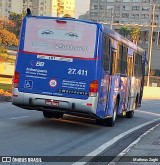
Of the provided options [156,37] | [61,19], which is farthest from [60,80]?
[156,37]

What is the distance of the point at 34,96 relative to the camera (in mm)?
14000

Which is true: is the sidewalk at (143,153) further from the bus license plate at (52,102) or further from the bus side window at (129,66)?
the bus side window at (129,66)

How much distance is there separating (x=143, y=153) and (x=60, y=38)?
4.78 m

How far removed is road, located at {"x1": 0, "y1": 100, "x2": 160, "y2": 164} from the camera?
10352 mm

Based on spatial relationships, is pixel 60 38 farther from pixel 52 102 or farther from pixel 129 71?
pixel 129 71

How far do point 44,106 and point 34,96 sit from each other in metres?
0.41

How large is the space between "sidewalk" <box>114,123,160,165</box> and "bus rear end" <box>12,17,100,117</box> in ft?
6.12

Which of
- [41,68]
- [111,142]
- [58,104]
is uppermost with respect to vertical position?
[41,68]

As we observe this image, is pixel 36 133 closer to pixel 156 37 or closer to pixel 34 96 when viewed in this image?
pixel 34 96

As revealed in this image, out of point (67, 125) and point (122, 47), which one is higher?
point (122, 47)

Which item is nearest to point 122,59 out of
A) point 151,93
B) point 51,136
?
point 51,136

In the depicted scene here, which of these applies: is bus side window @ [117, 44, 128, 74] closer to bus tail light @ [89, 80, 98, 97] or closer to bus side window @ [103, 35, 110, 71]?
bus side window @ [103, 35, 110, 71]

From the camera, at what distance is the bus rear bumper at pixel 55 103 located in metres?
13.7

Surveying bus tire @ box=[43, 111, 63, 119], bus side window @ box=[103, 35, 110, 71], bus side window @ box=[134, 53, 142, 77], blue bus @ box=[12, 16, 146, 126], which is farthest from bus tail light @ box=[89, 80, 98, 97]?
bus side window @ box=[134, 53, 142, 77]
